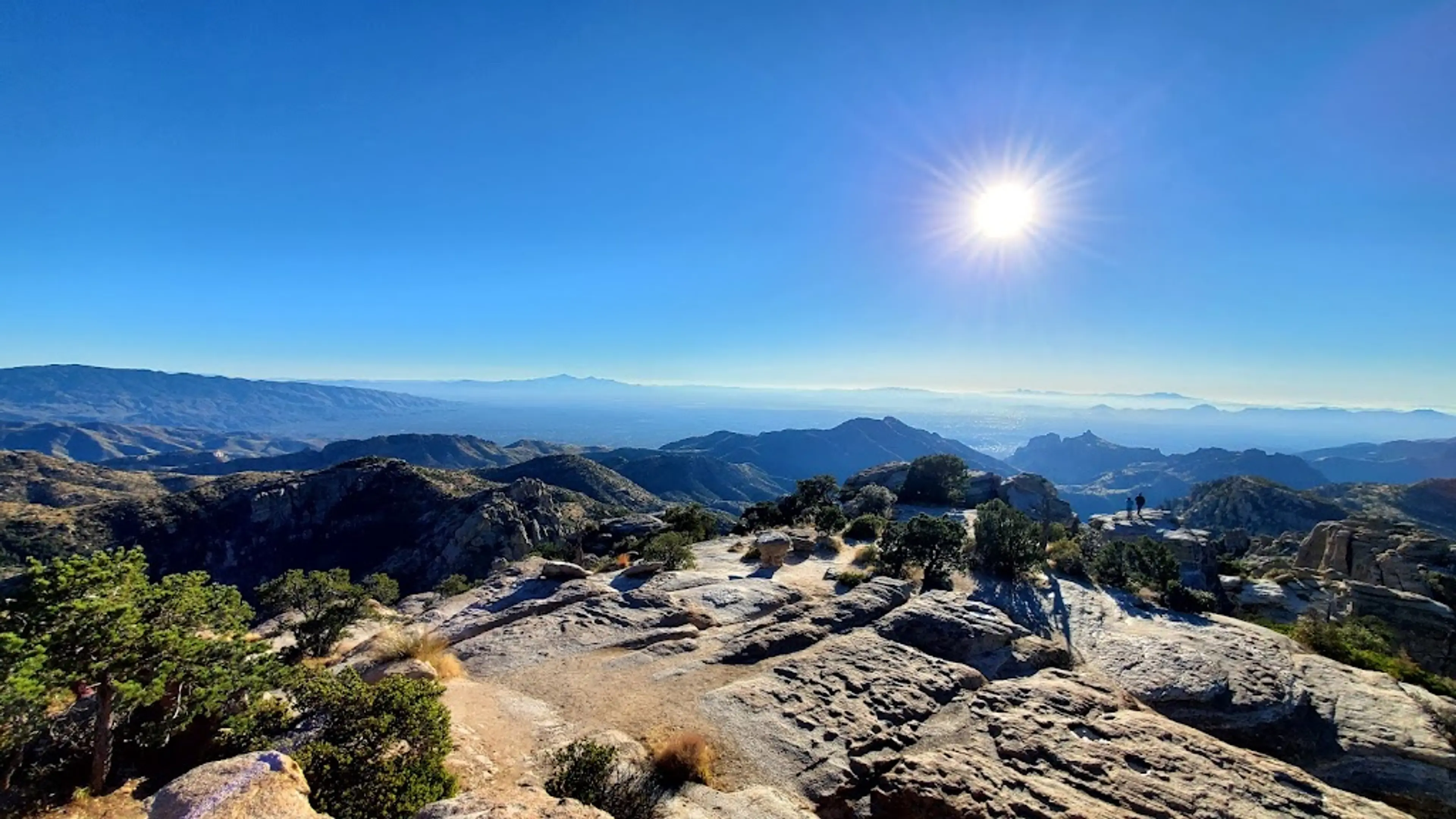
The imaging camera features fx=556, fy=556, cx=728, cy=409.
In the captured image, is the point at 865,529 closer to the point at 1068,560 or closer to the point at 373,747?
the point at 1068,560

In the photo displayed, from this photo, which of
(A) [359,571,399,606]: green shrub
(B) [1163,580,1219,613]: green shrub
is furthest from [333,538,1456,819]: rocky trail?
(A) [359,571,399,606]: green shrub

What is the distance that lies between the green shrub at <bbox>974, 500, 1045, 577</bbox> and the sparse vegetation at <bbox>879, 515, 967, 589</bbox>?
57.3 inches

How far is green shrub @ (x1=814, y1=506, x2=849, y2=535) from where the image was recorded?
40281 mm

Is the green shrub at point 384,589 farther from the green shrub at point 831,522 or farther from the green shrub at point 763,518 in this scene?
the green shrub at point 831,522

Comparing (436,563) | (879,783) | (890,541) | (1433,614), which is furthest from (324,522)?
(1433,614)

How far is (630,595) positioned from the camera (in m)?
21.7

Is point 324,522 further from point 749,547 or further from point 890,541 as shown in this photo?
point 890,541

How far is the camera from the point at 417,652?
16219 millimetres

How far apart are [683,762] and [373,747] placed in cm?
556

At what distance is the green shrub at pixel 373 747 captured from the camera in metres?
8.75

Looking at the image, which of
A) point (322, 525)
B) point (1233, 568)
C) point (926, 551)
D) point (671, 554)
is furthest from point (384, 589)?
point (322, 525)

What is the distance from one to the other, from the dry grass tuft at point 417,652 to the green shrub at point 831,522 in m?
26.3

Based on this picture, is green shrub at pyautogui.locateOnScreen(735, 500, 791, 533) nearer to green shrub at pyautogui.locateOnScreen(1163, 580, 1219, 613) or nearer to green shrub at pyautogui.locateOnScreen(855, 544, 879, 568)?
green shrub at pyautogui.locateOnScreen(855, 544, 879, 568)

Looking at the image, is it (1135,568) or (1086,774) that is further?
(1135,568)
